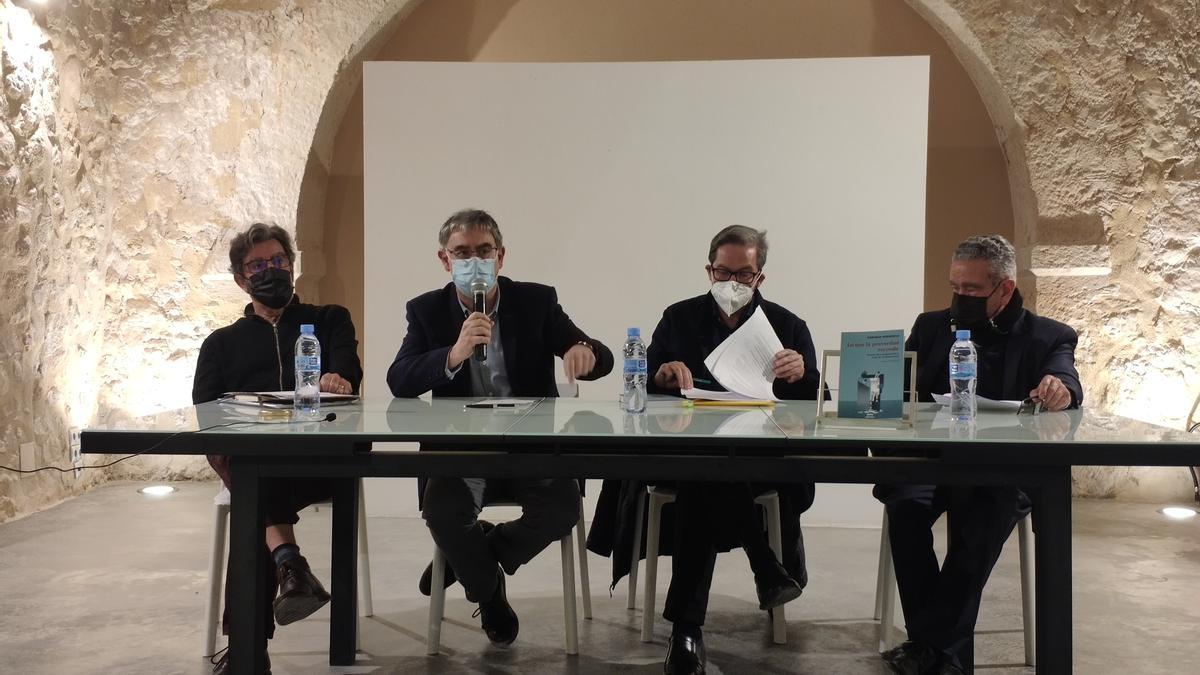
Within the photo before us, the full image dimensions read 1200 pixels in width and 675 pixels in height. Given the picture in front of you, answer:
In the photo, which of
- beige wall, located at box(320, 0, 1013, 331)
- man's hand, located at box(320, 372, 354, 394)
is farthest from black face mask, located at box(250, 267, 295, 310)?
beige wall, located at box(320, 0, 1013, 331)

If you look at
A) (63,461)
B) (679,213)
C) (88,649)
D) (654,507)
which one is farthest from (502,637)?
(63,461)

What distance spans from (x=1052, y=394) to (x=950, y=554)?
45 cm

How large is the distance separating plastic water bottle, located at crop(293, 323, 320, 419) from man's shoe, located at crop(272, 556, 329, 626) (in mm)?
416

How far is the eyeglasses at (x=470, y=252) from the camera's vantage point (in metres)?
2.83

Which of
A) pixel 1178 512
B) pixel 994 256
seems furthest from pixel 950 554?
pixel 1178 512

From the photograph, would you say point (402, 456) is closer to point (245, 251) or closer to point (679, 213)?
point (245, 251)

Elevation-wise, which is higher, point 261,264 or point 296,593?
point 261,264

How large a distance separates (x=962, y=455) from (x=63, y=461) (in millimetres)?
4141

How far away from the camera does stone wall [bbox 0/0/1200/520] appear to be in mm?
4461

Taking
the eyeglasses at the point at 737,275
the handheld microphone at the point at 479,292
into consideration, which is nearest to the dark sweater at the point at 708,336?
the eyeglasses at the point at 737,275

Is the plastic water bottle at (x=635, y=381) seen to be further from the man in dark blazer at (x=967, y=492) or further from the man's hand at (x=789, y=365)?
the man in dark blazer at (x=967, y=492)

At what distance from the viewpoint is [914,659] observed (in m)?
2.46

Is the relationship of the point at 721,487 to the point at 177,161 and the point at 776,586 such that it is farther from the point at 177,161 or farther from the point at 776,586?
the point at 177,161

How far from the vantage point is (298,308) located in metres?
2.99
